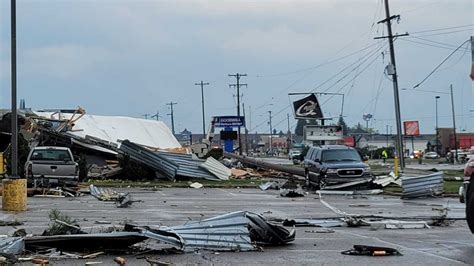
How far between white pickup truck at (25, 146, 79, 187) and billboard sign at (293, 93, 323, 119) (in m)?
31.6

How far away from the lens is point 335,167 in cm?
2872

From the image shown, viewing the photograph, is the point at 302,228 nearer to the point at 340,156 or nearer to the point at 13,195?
the point at 13,195

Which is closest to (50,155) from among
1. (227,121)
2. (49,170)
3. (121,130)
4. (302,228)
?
(49,170)

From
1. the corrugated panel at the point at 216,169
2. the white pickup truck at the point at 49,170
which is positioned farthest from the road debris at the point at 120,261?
the corrugated panel at the point at 216,169

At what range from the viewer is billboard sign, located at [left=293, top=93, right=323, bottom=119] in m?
55.5

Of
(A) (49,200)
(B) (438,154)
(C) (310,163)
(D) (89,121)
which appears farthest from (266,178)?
(B) (438,154)

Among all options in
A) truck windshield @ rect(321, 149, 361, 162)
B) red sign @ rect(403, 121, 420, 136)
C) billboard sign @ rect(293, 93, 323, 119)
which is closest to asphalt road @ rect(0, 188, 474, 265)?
truck windshield @ rect(321, 149, 361, 162)

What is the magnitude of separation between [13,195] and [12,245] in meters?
8.39

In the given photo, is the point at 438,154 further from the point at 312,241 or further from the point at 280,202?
the point at 312,241

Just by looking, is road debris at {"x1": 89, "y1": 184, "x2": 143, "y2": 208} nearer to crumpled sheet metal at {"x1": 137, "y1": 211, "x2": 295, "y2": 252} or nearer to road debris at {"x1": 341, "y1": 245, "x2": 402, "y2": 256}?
crumpled sheet metal at {"x1": 137, "y1": 211, "x2": 295, "y2": 252}

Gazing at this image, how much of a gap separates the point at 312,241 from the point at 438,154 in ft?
349

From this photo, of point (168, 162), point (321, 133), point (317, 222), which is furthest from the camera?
point (321, 133)

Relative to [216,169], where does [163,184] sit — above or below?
below

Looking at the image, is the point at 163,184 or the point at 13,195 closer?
the point at 13,195
